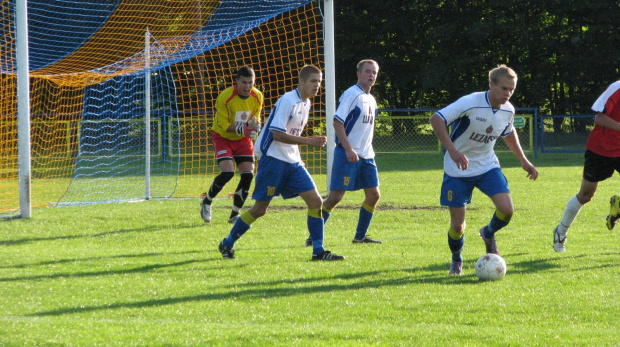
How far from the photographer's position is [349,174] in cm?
861

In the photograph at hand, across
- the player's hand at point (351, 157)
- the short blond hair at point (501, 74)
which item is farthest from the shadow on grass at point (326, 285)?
the short blond hair at point (501, 74)

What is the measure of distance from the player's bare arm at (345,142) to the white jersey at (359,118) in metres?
0.30

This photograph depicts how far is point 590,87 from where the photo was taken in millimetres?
32938

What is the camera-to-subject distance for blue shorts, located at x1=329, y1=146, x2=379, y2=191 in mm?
8586

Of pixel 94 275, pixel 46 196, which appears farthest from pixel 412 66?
pixel 94 275

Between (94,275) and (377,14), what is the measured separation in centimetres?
2973

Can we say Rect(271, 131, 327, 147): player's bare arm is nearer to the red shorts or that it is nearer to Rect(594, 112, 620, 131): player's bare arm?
Rect(594, 112, 620, 131): player's bare arm

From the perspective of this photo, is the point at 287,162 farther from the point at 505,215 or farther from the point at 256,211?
the point at 505,215

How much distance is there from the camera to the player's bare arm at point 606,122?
7223 millimetres

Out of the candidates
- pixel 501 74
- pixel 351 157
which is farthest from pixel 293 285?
pixel 501 74

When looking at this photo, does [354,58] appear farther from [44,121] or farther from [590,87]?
[44,121]

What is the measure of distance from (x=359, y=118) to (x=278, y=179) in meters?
1.55

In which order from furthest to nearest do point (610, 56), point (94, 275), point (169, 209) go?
point (610, 56) < point (169, 209) < point (94, 275)

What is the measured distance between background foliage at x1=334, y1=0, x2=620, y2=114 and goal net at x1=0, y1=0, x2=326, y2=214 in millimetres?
6457
